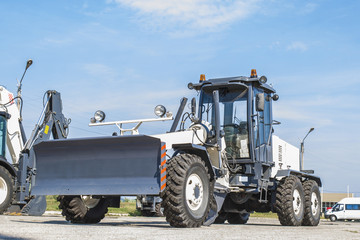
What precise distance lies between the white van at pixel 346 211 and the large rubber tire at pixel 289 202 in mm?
37528

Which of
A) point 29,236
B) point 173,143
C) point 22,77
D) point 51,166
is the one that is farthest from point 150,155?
point 22,77

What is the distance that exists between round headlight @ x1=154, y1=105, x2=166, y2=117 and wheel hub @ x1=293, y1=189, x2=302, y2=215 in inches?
163

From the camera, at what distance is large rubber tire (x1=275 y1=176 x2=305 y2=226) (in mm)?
13672

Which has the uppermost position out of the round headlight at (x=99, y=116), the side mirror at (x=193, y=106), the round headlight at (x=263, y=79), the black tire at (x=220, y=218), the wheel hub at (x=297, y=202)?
the round headlight at (x=263, y=79)

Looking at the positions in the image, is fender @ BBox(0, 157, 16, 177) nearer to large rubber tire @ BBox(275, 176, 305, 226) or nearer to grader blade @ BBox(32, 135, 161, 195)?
grader blade @ BBox(32, 135, 161, 195)

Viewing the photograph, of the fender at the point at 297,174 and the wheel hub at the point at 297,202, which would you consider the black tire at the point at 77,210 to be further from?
the wheel hub at the point at 297,202

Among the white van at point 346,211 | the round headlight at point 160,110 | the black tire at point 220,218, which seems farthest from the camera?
the white van at point 346,211

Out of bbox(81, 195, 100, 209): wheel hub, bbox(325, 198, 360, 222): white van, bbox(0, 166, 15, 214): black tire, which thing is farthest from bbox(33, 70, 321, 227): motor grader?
bbox(325, 198, 360, 222): white van

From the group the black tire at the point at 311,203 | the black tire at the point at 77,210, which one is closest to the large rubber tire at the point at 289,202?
the black tire at the point at 311,203

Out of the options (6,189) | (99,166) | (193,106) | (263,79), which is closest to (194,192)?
(99,166)

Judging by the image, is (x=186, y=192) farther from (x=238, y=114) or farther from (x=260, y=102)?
(x=238, y=114)

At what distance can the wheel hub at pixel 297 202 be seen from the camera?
14.4m

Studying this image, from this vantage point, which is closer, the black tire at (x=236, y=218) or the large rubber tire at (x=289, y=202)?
the large rubber tire at (x=289, y=202)

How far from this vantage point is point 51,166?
1165cm
